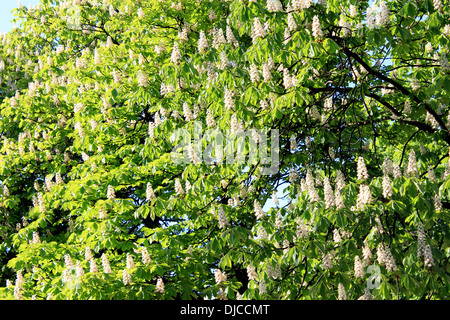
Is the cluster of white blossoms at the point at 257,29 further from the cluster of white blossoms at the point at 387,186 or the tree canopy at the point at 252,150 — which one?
the cluster of white blossoms at the point at 387,186

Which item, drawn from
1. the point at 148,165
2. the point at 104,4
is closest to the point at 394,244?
the point at 148,165

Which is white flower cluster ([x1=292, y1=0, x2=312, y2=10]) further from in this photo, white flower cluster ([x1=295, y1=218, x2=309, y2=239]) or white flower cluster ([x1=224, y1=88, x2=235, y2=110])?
white flower cluster ([x1=295, y1=218, x2=309, y2=239])

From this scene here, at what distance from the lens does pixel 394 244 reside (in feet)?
20.2

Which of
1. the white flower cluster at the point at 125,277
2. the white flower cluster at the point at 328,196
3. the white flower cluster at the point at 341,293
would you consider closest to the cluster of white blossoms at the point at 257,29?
the white flower cluster at the point at 328,196

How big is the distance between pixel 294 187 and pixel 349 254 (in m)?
1.37

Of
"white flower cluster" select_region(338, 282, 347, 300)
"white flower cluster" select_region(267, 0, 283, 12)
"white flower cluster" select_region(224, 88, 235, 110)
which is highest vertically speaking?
"white flower cluster" select_region(267, 0, 283, 12)

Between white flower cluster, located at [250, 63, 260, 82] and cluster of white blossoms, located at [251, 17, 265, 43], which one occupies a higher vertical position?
cluster of white blossoms, located at [251, 17, 265, 43]

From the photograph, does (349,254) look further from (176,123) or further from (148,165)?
(148,165)

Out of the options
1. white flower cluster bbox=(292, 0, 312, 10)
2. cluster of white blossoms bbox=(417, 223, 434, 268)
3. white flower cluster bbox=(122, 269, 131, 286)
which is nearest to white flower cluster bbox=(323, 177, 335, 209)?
cluster of white blossoms bbox=(417, 223, 434, 268)

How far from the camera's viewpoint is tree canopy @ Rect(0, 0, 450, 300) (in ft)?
19.5

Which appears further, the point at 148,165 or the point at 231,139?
the point at 148,165

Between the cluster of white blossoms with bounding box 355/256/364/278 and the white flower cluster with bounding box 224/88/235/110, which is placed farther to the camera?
the white flower cluster with bounding box 224/88/235/110

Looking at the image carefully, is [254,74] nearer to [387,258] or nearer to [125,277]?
[387,258]

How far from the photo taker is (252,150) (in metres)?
6.59
